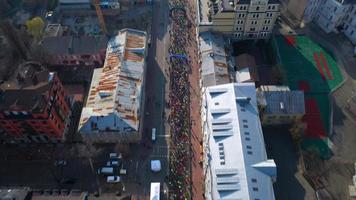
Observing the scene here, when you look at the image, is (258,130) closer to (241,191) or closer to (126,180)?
(241,191)

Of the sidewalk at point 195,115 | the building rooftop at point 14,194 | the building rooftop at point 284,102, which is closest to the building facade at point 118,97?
the sidewalk at point 195,115

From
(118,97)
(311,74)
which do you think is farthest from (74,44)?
(311,74)

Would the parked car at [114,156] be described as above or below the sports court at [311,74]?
below

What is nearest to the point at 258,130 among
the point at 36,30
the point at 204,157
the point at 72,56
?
the point at 204,157

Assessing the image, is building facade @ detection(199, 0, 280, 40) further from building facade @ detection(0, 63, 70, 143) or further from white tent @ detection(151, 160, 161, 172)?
building facade @ detection(0, 63, 70, 143)

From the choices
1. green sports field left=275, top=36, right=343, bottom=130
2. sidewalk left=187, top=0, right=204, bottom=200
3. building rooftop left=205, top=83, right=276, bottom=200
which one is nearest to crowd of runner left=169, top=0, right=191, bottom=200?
sidewalk left=187, top=0, right=204, bottom=200

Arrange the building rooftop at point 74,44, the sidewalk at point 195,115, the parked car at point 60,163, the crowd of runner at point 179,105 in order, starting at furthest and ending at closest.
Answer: the building rooftop at point 74,44 < the parked car at point 60,163 < the crowd of runner at point 179,105 < the sidewalk at point 195,115

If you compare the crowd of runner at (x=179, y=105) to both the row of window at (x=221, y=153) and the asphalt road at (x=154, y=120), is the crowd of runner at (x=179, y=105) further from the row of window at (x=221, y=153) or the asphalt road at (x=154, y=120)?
the row of window at (x=221, y=153)

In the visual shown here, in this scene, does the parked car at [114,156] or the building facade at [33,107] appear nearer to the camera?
the building facade at [33,107]
